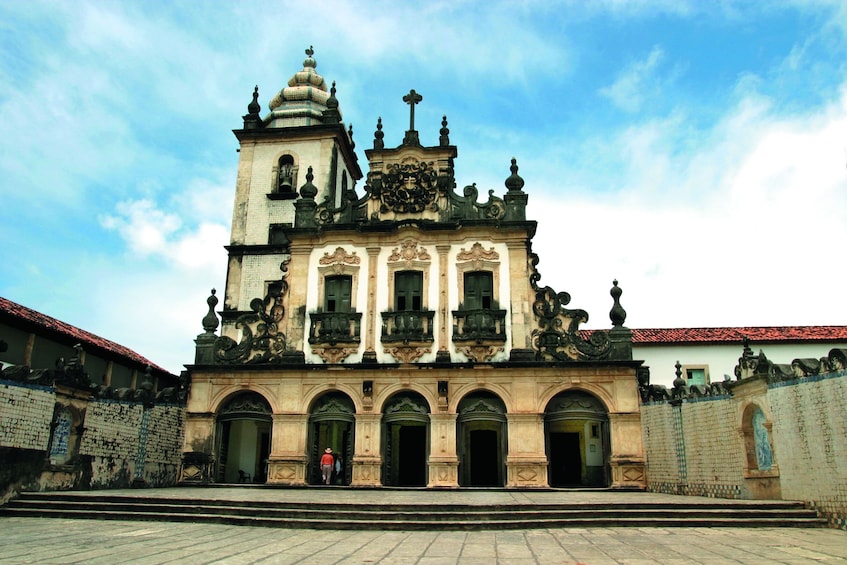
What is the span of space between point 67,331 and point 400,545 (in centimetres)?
1995

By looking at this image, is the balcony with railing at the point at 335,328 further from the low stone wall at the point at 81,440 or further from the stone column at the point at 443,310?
the low stone wall at the point at 81,440

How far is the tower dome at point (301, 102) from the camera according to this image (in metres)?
31.3

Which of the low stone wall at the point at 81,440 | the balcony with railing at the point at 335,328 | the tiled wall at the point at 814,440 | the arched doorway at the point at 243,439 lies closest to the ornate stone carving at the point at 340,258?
the balcony with railing at the point at 335,328

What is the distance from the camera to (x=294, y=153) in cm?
3012

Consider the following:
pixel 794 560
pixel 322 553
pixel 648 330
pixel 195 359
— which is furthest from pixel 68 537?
pixel 648 330

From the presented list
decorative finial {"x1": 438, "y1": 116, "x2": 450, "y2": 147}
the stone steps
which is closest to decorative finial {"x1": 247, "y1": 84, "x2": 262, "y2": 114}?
decorative finial {"x1": 438, "y1": 116, "x2": 450, "y2": 147}

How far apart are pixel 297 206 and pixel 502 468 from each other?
11635 millimetres

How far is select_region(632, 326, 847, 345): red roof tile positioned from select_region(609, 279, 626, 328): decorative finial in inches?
185

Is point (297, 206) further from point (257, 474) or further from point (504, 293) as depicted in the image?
point (257, 474)

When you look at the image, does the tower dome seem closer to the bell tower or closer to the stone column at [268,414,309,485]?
the bell tower

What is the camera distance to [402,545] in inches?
440

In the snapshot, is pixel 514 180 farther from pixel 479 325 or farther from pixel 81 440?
pixel 81 440

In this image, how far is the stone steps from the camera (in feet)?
45.0

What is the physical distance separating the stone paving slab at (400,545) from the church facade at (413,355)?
29.3ft
